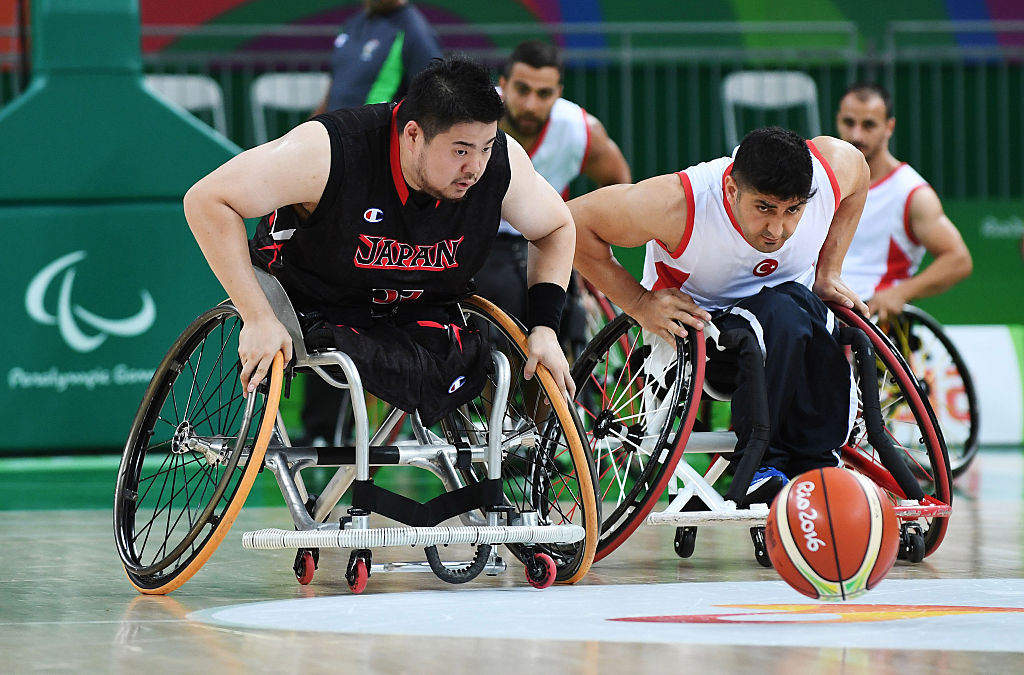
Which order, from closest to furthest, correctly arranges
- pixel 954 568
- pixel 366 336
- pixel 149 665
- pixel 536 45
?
1. pixel 149 665
2. pixel 366 336
3. pixel 954 568
4. pixel 536 45

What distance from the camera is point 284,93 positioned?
10383 mm

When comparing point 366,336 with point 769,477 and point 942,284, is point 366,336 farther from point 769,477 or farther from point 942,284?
point 942,284

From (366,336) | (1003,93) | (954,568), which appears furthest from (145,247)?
(1003,93)

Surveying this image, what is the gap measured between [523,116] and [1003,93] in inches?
227

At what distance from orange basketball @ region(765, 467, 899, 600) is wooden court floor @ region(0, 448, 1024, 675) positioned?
103 millimetres

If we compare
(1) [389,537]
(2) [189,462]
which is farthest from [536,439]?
(2) [189,462]

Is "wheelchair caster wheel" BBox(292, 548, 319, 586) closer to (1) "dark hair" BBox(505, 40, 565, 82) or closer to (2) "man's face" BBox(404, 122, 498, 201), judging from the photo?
(2) "man's face" BBox(404, 122, 498, 201)

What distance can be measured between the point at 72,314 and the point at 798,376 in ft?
12.6

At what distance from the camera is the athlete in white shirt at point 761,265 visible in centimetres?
398

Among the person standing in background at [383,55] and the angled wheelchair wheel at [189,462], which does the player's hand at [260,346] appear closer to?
the angled wheelchair wheel at [189,462]

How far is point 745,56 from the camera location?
34.8 feet

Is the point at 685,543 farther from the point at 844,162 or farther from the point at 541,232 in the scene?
the point at 844,162

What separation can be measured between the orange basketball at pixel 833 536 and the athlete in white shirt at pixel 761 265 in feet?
2.37

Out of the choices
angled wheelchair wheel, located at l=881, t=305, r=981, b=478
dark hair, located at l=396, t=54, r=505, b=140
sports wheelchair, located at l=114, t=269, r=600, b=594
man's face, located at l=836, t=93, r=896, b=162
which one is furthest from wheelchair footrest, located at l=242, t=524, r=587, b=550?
man's face, located at l=836, t=93, r=896, b=162
